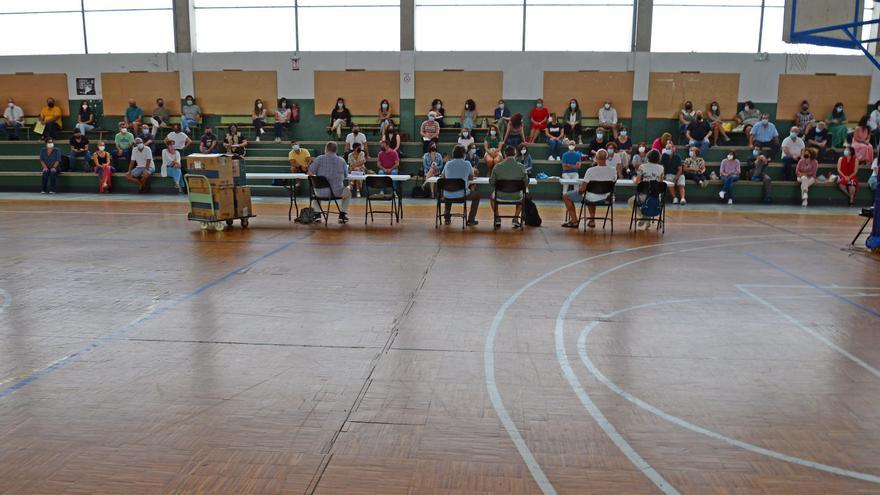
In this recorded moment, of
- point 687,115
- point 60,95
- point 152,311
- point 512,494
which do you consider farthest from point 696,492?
point 60,95

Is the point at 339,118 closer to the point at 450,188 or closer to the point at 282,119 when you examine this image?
the point at 282,119

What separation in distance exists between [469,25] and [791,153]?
32.3 feet

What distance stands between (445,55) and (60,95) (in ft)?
41.5

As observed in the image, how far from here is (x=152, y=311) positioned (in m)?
5.75

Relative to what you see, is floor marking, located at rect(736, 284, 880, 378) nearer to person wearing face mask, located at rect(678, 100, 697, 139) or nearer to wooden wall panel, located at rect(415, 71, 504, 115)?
person wearing face mask, located at rect(678, 100, 697, 139)

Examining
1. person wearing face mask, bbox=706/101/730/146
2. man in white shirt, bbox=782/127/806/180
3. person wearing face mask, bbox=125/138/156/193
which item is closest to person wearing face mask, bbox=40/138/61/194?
person wearing face mask, bbox=125/138/156/193

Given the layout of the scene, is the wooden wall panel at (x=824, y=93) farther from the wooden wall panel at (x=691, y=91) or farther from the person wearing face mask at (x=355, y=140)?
the person wearing face mask at (x=355, y=140)

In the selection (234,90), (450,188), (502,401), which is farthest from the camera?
(234,90)

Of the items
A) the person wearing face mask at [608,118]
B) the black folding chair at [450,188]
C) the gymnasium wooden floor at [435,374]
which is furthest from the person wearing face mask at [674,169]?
the gymnasium wooden floor at [435,374]

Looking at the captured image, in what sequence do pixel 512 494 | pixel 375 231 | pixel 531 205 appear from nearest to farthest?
pixel 512 494, pixel 375 231, pixel 531 205

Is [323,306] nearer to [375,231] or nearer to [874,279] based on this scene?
[375,231]

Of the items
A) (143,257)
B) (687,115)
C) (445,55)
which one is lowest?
(143,257)

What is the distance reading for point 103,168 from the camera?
1769cm

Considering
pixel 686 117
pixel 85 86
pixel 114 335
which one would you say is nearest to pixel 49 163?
pixel 85 86
